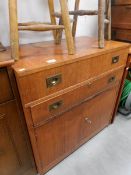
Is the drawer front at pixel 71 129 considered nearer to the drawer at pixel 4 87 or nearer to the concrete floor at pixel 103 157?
the concrete floor at pixel 103 157

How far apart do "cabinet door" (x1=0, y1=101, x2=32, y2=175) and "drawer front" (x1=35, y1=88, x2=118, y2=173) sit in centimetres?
10

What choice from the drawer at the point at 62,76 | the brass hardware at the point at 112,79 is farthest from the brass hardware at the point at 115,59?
the brass hardware at the point at 112,79

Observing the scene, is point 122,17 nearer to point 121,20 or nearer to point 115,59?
point 121,20

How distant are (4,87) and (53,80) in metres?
0.23

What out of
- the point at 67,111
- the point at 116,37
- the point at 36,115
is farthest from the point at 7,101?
the point at 116,37

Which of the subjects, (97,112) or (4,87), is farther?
(97,112)

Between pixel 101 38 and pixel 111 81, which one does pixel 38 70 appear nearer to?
pixel 101 38

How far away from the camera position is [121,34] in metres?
1.46

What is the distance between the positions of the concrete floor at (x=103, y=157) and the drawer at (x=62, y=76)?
70cm

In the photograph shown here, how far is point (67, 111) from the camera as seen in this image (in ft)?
2.98

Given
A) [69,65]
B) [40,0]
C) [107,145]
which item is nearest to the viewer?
[69,65]

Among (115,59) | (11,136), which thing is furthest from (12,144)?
(115,59)

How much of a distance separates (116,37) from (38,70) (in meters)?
1.18

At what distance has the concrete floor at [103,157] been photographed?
3.65 ft
